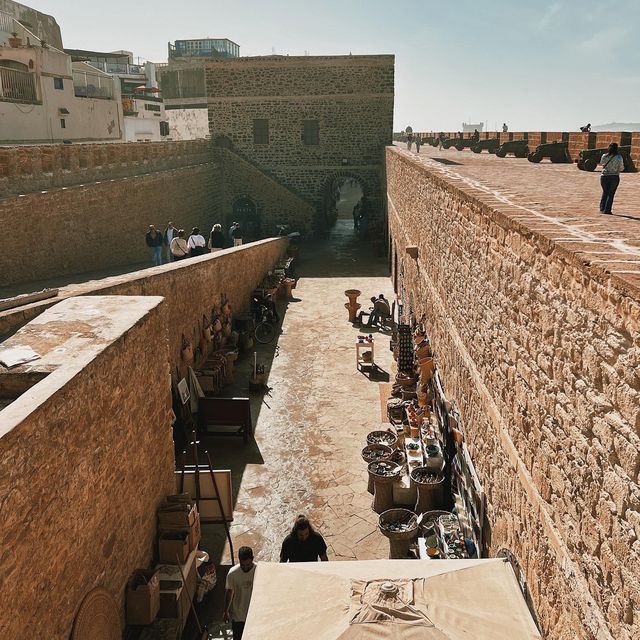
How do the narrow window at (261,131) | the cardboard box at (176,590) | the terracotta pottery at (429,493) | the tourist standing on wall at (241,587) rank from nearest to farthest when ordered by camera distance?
the tourist standing on wall at (241,587) < the cardboard box at (176,590) < the terracotta pottery at (429,493) < the narrow window at (261,131)

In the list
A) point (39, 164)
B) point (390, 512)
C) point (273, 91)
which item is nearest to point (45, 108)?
point (39, 164)

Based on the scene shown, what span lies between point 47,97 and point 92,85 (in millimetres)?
5696

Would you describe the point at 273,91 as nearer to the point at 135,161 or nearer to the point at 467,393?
the point at 135,161

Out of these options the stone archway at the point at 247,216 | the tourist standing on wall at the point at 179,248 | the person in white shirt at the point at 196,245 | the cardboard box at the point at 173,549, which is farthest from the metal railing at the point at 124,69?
the cardboard box at the point at 173,549

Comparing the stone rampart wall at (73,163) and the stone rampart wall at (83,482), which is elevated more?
the stone rampart wall at (73,163)

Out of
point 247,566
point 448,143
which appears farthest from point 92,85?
point 247,566

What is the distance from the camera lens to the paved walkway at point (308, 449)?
7.62 m

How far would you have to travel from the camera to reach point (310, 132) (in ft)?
101

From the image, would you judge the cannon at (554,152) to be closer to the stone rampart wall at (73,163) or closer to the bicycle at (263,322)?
the bicycle at (263,322)

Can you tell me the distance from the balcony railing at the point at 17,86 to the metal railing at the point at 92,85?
387cm

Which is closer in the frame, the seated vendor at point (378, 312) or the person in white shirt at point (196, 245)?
the person in white shirt at point (196, 245)

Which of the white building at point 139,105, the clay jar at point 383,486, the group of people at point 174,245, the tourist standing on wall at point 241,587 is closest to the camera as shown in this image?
the tourist standing on wall at point 241,587

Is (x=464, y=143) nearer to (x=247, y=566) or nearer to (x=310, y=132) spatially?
(x=310, y=132)

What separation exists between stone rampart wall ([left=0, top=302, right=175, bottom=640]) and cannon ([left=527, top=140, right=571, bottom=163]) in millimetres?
11636
